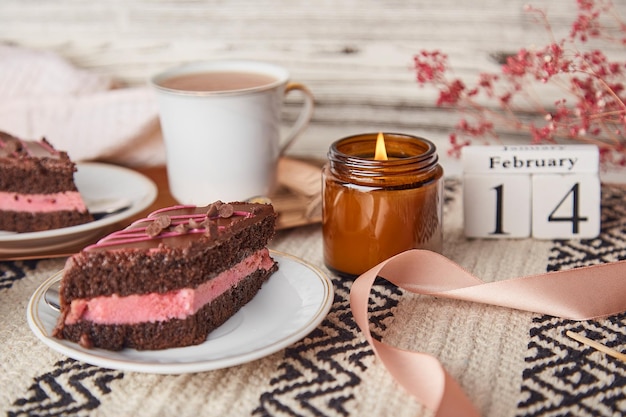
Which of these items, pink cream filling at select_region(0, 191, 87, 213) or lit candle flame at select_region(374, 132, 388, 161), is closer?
lit candle flame at select_region(374, 132, 388, 161)

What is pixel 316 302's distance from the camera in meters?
1.02

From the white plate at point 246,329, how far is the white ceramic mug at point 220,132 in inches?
10.9

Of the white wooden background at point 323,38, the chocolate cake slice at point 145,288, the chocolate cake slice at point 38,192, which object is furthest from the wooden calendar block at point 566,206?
the chocolate cake slice at point 38,192

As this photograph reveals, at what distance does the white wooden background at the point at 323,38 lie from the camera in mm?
1613

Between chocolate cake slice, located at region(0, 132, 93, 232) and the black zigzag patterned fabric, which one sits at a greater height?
chocolate cake slice, located at region(0, 132, 93, 232)

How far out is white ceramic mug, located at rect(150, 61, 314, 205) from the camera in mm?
1310

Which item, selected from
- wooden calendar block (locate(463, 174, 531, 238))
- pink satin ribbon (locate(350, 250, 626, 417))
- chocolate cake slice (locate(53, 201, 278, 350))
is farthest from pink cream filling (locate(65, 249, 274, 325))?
wooden calendar block (locate(463, 174, 531, 238))

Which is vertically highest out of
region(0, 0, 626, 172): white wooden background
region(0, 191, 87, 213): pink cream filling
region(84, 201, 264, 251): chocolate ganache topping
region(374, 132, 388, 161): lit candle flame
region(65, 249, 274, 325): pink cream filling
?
region(0, 0, 626, 172): white wooden background

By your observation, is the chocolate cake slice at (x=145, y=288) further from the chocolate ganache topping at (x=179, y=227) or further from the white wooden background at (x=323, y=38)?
the white wooden background at (x=323, y=38)

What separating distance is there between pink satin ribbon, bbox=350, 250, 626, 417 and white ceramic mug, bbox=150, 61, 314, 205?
0.38 m

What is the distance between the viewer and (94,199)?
1.38 meters

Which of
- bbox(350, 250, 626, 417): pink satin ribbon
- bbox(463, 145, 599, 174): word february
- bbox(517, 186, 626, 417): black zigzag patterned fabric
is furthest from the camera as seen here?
bbox(463, 145, 599, 174): word february

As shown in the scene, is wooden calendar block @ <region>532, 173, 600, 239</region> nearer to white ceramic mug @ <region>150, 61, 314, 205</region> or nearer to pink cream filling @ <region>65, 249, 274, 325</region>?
white ceramic mug @ <region>150, 61, 314, 205</region>

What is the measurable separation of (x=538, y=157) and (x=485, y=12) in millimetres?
453
